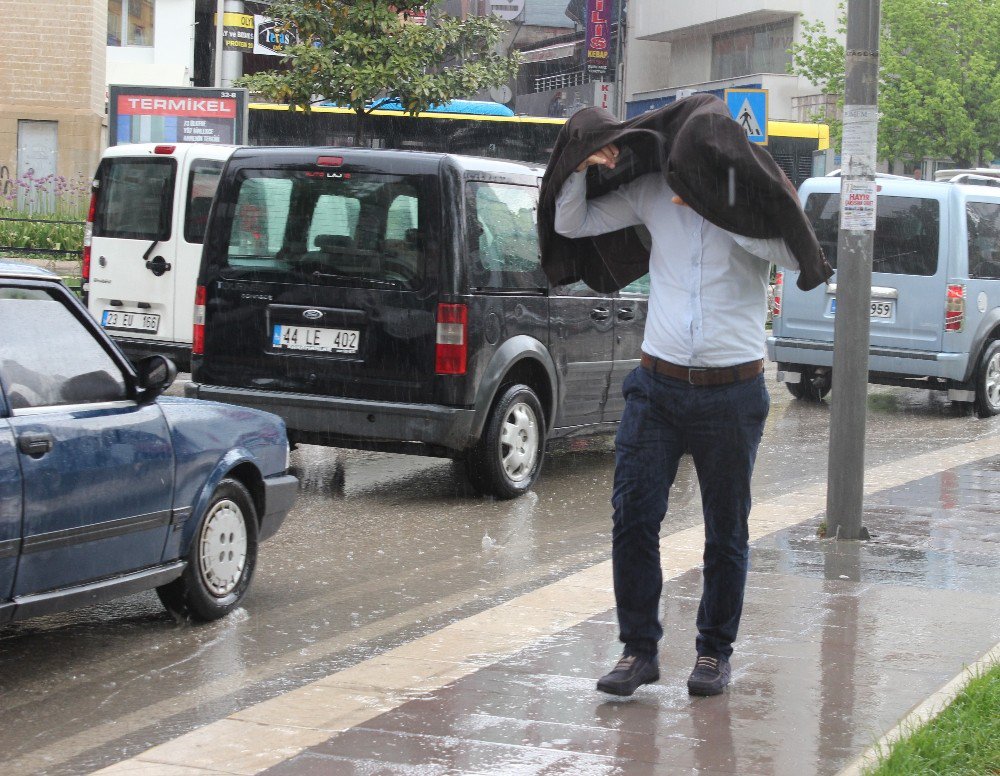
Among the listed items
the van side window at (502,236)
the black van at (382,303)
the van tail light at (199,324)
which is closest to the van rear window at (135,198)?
the van tail light at (199,324)

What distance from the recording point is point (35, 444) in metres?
4.99

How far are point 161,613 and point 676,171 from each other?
117 inches

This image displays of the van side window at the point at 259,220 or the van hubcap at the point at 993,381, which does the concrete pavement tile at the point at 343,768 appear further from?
the van hubcap at the point at 993,381

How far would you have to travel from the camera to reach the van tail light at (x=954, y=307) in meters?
14.1

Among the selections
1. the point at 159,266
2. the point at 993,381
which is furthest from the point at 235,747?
the point at 993,381

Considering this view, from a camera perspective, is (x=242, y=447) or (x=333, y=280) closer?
(x=242, y=447)

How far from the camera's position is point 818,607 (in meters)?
6.29

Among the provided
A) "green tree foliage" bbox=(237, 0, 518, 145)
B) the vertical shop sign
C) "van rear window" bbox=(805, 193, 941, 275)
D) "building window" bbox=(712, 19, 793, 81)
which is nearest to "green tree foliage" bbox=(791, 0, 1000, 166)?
"building window" bbox=(712, 19, 793, 81)

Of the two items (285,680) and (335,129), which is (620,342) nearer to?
(285,680)

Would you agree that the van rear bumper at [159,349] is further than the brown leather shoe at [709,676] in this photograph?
Yes

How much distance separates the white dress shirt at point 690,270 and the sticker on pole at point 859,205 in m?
2.92

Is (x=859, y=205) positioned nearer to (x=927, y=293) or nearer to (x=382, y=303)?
(x=382, y=303)

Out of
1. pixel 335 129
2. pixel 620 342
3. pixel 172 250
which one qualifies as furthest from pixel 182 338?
pixel 335 129

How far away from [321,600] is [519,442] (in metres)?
3.00
